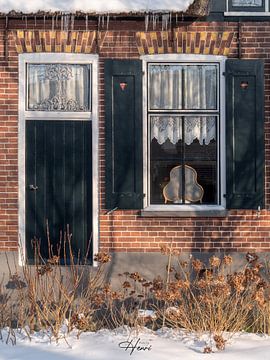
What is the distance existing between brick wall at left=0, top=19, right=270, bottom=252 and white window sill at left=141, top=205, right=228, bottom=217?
8 centimetres

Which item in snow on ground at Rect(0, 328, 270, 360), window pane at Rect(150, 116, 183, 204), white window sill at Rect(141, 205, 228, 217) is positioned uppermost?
window pane at Rect(150, 116, 183, 204)

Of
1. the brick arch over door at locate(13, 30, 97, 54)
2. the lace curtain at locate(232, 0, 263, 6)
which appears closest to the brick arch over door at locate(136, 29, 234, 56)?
the lace curtain at locate(232, 0, 263, 6)

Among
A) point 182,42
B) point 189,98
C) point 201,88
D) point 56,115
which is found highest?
point 182,42

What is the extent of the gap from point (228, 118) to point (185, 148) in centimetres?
71

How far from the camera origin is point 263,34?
7855mm

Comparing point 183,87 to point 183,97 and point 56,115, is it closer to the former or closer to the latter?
point 183,97

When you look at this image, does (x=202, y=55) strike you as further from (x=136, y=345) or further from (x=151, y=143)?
(x=136, y=345)

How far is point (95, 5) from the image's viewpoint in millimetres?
7652

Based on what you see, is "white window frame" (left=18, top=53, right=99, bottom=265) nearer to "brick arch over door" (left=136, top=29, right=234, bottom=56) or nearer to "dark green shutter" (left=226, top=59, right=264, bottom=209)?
"brick arch over door" (left=136, top=29, right=234, bottom=56)

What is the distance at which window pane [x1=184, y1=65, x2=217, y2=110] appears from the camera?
7.92 metres

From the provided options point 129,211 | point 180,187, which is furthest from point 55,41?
point 180,187
